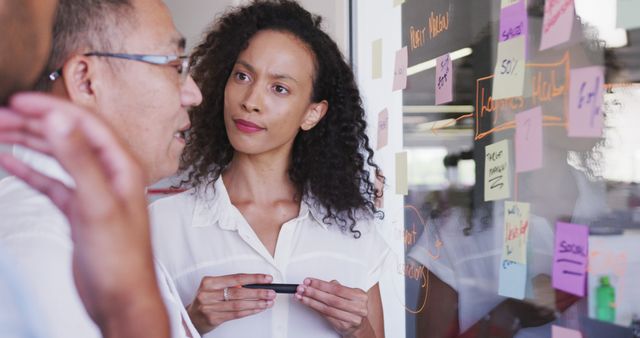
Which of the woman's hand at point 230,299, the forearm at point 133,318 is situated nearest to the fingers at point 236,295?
the woman's hand at point 230,299

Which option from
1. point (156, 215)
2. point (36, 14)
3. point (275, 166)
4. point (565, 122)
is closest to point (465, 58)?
point (565, 122)

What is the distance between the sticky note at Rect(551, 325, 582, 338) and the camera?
1395 millimetres

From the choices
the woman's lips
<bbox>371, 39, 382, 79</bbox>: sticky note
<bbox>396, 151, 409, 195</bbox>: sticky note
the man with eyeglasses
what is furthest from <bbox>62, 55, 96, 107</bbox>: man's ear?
<bbox>371, 39, 382, 79</bbox>: sticky note

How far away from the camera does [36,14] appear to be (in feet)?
1.11

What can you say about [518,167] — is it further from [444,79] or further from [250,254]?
[250,254]

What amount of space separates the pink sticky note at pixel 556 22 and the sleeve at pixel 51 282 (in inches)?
44.0

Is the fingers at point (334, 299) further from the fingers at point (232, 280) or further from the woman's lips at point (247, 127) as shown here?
the woman's lips at point (247, 127)

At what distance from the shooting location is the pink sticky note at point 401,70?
6.86ft

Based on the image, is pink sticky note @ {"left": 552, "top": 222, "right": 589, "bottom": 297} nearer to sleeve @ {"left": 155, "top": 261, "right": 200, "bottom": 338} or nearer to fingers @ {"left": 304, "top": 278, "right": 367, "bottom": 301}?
fingers @ {"left": 304, "top": 278, "right": 367, "bottom": 301}

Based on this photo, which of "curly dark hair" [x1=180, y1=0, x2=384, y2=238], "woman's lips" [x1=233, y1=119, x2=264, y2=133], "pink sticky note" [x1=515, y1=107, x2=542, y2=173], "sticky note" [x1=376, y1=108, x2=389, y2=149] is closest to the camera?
"pink sticky note" [x1=515, y1=107, x2=542, y2=173]

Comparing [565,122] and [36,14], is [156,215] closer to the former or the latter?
[565,122]

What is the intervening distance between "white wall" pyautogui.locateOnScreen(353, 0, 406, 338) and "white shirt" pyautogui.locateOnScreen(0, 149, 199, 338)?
4.92 ft

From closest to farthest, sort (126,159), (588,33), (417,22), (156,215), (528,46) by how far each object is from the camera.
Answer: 1. (126,159)
2. (588,33)
3. (528,46)
4. (156,215)
5. (417,22)

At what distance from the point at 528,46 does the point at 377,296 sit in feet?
2.35
